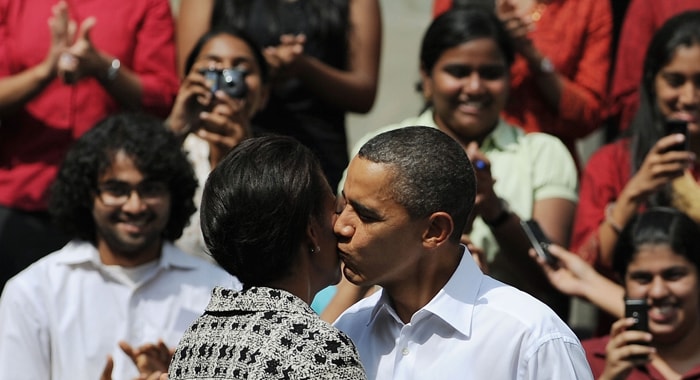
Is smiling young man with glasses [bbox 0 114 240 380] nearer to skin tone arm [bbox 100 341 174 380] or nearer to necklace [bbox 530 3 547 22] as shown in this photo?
skin tone arm [bbox 100 341 174 380]

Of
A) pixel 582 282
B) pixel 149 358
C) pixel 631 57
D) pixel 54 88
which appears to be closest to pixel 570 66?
Answer: pixel 631 57

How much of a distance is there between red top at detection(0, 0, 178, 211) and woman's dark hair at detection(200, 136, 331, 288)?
9.34ft

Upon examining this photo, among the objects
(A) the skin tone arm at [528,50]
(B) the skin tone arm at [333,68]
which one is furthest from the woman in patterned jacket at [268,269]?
(A) the skin tone arm at [528,50]

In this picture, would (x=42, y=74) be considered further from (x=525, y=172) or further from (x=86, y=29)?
(x=525, y=172)

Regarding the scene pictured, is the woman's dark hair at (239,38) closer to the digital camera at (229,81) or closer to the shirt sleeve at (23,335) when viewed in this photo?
the digital camera at (229,81)

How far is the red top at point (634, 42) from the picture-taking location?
232 inches

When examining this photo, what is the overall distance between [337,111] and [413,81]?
4.34 ft

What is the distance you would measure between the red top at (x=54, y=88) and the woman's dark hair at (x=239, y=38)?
223 mm

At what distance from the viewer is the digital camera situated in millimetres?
5406

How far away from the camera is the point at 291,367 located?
2.70 metres

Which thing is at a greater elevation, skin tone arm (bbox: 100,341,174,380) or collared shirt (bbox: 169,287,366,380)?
collared shirt (bbox: 169,287,366,380)

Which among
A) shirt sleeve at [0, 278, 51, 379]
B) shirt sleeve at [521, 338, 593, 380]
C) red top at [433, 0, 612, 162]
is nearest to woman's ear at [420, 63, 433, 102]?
red top at [433, 0, 612, 162]

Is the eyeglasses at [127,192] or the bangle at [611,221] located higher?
the eyeglasses at [127,192]

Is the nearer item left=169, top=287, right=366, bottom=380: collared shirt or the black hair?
left=169, top=287, right=366, bottom=380: collared shirt
